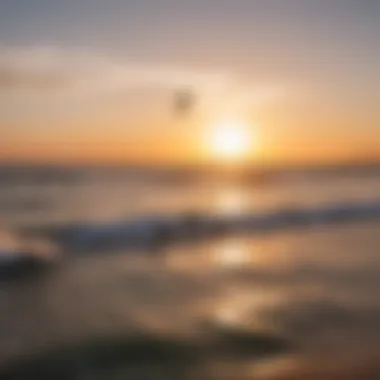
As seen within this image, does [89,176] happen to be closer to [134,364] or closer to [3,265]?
[3,265]

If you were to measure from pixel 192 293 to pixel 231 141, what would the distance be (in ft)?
15.4

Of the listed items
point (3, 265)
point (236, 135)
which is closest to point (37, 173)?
point (236, 135)

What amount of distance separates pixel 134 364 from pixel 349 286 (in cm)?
189

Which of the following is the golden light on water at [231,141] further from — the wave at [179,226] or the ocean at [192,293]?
the wave at [179,226]

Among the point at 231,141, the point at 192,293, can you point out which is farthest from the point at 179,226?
the point at 192,293

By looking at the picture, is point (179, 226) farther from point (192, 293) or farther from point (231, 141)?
point (192, 293)

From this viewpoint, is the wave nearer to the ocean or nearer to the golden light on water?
the ocean

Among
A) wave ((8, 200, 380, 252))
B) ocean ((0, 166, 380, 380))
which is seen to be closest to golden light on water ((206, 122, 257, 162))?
ocean ((0, 166, 380, 380))

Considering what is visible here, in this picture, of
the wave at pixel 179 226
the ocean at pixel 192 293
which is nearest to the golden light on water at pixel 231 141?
the ocean at pixel 192 293

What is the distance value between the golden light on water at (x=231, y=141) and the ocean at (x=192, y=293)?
1013 millimetres

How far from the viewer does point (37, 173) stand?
10266mm

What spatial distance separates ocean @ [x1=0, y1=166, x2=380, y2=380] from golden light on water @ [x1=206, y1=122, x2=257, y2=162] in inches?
39.9

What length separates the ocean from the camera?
7.69 ft

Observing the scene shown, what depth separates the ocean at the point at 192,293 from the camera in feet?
7.69
